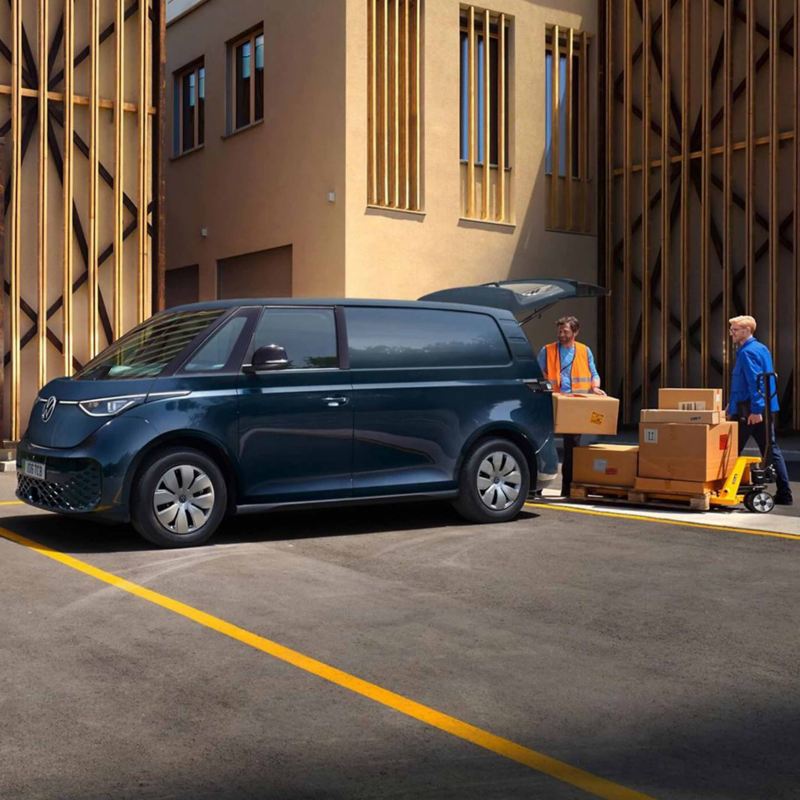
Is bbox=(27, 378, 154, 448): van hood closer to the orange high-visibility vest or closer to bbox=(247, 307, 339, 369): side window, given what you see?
bbox=(247, 307, 339, 369): side window

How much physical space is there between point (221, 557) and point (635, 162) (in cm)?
1707

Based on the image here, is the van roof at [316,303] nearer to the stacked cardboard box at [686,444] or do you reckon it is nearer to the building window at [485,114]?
the stacked cardboard box at [686,444]

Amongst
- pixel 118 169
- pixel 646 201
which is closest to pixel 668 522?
pixel 118 169

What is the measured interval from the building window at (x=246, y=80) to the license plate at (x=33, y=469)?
48.7ft

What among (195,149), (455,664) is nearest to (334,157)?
(195,149)

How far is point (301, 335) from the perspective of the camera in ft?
31.1

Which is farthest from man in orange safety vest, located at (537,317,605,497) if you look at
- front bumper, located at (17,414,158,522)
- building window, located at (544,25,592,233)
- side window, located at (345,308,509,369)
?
building window, located at (544,25,592,233)

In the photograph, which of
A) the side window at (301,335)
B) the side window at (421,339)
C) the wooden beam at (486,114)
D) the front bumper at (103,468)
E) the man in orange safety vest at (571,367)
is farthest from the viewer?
the wooden beam at (486,114)

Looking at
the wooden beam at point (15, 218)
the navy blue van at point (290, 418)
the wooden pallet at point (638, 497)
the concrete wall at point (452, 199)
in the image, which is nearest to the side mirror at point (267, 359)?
the navy blue van at point (290, 418)

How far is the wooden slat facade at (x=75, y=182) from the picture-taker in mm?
17766

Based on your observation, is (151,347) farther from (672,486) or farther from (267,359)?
(672,486)

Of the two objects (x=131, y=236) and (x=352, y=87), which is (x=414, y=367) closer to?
(x=131, y=236)

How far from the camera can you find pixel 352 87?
67.6 feet

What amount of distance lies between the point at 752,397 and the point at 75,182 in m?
10.8
